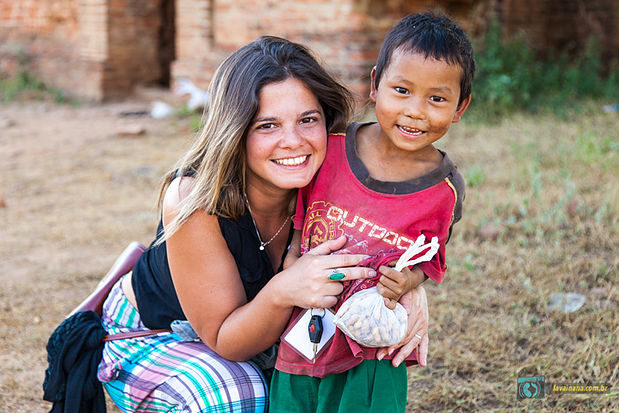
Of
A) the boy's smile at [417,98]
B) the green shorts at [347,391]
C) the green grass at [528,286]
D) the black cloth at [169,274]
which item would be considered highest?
the boy's smile at [417,98]

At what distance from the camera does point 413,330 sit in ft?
5.84

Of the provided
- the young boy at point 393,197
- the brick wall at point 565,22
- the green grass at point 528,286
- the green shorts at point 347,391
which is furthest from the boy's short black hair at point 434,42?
the brick wall at point 565,22

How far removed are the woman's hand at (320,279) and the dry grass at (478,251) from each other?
3.21ft

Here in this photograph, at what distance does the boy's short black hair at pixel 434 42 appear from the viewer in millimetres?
1736

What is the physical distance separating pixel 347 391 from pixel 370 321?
26 centimetres

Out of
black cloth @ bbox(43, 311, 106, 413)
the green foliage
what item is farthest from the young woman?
the green foliage

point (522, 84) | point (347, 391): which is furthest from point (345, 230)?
point (522, 84)

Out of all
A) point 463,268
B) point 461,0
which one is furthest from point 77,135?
point 463,268

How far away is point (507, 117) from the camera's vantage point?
22.2 ft

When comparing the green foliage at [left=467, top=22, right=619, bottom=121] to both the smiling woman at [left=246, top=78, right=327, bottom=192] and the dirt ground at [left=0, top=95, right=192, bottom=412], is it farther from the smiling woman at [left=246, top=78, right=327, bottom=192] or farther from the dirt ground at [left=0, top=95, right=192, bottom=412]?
the smiling woman at [left=246, top=78, right=327, bottom=192]

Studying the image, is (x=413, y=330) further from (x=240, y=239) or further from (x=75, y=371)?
(x=75, y=371)

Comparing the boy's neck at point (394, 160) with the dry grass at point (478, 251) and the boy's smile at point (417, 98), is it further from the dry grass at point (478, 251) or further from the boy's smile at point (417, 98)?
the dry grass at point (478, 251)

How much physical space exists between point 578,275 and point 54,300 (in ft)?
9.38

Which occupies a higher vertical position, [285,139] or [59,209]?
[285,139]
